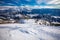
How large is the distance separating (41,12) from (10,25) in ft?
1.47

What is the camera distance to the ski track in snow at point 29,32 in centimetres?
138

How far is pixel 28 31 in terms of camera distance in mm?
1410

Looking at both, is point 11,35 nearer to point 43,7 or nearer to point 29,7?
point 29,7

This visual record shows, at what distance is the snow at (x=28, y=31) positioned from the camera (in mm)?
1384

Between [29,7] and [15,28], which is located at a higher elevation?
[29,7]

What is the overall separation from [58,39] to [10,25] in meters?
0.65

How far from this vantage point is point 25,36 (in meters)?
1.39

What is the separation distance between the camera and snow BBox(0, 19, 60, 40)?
1.38 metres

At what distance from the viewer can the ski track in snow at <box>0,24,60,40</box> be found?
1384 millimetres

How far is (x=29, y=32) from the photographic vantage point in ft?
4.62

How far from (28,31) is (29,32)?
0.02m

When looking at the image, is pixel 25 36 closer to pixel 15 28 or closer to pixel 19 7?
pixel 15 28

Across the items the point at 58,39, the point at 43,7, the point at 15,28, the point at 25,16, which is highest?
the point at 43,7

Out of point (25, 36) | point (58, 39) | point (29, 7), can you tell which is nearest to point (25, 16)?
point (29, 7)
